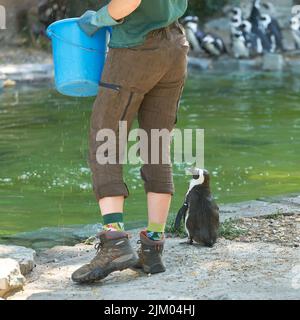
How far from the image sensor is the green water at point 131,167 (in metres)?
6.71

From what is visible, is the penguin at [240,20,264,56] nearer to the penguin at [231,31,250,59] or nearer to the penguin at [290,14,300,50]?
the penguin at [231,31,250,59]

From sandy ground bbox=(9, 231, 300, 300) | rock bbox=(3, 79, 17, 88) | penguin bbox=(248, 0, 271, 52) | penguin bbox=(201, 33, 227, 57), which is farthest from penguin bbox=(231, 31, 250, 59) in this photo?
sandy ground bbox=(9, 231, 300, 300)

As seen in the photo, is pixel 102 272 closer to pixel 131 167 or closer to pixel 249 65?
pixel 131 167

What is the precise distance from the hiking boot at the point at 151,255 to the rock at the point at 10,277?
0.54 meters

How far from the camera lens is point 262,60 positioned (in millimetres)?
17141

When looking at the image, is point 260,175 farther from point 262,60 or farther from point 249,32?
point 249,32

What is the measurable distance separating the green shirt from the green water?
2.18 meters

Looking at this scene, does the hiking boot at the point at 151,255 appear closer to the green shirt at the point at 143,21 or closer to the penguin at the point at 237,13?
the green shirt at the point at 143,21

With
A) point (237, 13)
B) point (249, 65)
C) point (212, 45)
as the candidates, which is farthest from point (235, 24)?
point (249, 65)

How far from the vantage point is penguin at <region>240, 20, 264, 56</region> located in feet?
58.8

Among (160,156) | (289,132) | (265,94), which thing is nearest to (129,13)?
(160,156)

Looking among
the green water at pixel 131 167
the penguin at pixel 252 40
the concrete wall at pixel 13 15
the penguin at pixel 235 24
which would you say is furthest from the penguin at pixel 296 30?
the concrete wall at pixel 13 15

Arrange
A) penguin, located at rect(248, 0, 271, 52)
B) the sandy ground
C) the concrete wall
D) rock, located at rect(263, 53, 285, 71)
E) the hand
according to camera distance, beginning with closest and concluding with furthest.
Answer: the sandy ground < the hand < rock, located at rect(263, 53, 285, 71) < the concrete wall < penguin, located at rect(248, 0, 271, 52)

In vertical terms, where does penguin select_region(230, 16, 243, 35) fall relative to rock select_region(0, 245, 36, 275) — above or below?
above
